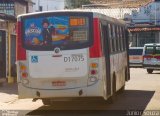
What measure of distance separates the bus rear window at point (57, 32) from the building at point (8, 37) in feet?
34.0

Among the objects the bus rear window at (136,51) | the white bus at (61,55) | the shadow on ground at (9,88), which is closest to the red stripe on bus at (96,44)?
the white bus at (61,55)

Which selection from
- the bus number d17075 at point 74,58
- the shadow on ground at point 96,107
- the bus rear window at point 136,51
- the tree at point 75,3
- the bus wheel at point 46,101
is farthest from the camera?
the tree at point 75,3

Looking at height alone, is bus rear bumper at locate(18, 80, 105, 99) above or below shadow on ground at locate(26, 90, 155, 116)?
above

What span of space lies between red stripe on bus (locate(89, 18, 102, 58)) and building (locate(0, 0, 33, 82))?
37.0ft

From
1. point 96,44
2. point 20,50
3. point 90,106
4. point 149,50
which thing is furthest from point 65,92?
point 149,50

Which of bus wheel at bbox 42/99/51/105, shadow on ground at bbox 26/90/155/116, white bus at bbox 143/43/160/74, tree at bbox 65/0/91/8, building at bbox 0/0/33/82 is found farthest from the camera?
tree at bbox 65/0/91/8

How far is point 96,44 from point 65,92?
156 centimetres

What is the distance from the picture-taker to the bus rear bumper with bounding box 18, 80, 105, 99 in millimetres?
13460

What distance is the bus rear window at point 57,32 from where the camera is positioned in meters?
13.7

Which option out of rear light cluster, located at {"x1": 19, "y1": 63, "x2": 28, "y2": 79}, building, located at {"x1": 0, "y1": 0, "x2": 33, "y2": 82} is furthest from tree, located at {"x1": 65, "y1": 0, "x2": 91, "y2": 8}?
rear light cluster, located at {"x1": 19, "y1": 63, "x2": 28, "y2": 79}

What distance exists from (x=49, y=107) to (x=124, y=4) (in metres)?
55.9

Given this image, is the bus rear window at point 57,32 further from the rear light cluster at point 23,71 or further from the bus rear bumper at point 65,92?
the bus rear bumper at point 65,92

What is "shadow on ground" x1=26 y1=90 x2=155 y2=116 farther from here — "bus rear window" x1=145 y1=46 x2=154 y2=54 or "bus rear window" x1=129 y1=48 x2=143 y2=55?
"bus rear window" x1=129 y1=48 x2=143 y2=55

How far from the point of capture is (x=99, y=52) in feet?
44.5
